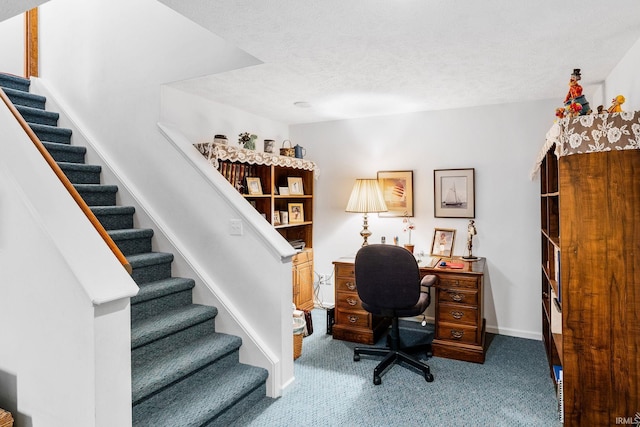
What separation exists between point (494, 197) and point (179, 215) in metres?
2.92

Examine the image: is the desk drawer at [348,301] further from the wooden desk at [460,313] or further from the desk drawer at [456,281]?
the desk drawer at [456,281]

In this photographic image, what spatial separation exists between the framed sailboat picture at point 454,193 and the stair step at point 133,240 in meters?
2.75

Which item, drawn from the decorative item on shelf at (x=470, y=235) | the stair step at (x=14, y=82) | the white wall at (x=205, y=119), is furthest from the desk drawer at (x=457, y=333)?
the stair step at (x=14, y=82)

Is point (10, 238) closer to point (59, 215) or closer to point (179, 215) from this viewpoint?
point (59, 215)

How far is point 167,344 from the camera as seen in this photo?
2.39m

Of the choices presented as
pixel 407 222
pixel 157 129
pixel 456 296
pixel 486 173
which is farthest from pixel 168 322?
pixel 486 173

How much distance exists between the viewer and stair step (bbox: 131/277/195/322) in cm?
A: 245

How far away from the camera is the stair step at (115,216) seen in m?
2.95

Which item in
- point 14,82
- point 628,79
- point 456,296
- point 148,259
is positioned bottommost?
point 456,296

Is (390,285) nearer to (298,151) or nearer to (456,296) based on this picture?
(456,296)

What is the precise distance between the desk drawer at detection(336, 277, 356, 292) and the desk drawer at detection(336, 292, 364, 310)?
4cm

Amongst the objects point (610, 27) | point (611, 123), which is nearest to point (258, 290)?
point (611, 123)

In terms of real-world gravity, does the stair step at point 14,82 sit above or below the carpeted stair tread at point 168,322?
above

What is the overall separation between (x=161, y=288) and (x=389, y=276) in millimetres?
1586
